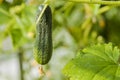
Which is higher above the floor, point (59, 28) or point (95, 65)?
point (95, 65)

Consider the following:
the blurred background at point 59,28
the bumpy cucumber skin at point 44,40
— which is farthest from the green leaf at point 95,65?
the blurred background at point 59,28

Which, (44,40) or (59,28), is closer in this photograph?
(44,40)

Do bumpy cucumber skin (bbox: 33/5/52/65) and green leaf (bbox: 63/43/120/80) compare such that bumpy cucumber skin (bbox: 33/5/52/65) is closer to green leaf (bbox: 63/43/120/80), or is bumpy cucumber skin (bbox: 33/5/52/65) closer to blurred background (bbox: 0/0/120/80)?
green leaf (bbox: 63/43/120/80)

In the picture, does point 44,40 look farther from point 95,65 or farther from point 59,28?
point 59,28

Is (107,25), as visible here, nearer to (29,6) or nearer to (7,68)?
(29,6)

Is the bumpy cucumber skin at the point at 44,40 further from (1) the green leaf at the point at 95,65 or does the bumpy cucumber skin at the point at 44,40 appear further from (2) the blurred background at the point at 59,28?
(2) the blurred background at the point at 59,28

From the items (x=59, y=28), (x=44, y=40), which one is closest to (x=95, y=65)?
(x=44, y=40)
